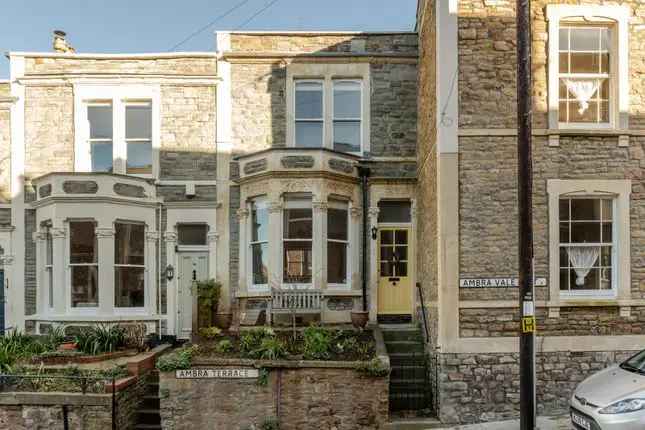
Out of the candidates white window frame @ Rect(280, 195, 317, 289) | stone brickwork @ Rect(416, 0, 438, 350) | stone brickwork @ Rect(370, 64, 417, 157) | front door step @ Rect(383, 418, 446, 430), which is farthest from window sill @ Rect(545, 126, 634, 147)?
front door step @ Rect(383, 418, 446, 430)

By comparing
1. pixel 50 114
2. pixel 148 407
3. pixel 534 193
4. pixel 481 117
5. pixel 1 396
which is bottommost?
pixel 148 407

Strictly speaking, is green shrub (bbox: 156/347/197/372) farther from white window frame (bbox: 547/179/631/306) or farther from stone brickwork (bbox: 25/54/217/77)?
stone brickwork (bbox: 25/54/217/77)

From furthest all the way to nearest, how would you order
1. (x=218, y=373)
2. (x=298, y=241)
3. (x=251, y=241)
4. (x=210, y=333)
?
(x=251, y=241) < (x=298, y=241) < (x=210, y=333) < (x=218, y=373)

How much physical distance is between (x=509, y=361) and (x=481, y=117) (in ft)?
15.1

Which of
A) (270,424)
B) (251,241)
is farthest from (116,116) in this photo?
(270,424)

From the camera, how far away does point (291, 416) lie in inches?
340

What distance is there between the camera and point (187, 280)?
42.5 ft

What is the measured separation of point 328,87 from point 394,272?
5154 millimetres

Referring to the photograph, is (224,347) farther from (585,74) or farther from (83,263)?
(585,74)

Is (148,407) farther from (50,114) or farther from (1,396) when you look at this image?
(50,114)

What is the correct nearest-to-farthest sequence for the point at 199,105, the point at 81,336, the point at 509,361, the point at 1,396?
the point at 1,396 < the point at 509,361 < the point at 81,336 < the point at 199,105

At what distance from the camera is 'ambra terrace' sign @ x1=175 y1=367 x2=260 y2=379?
343 inches

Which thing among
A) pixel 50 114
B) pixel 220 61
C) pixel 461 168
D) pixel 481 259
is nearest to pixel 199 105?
pixel 220 61

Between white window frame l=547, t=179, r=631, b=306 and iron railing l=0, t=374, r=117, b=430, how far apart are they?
8186 mm
